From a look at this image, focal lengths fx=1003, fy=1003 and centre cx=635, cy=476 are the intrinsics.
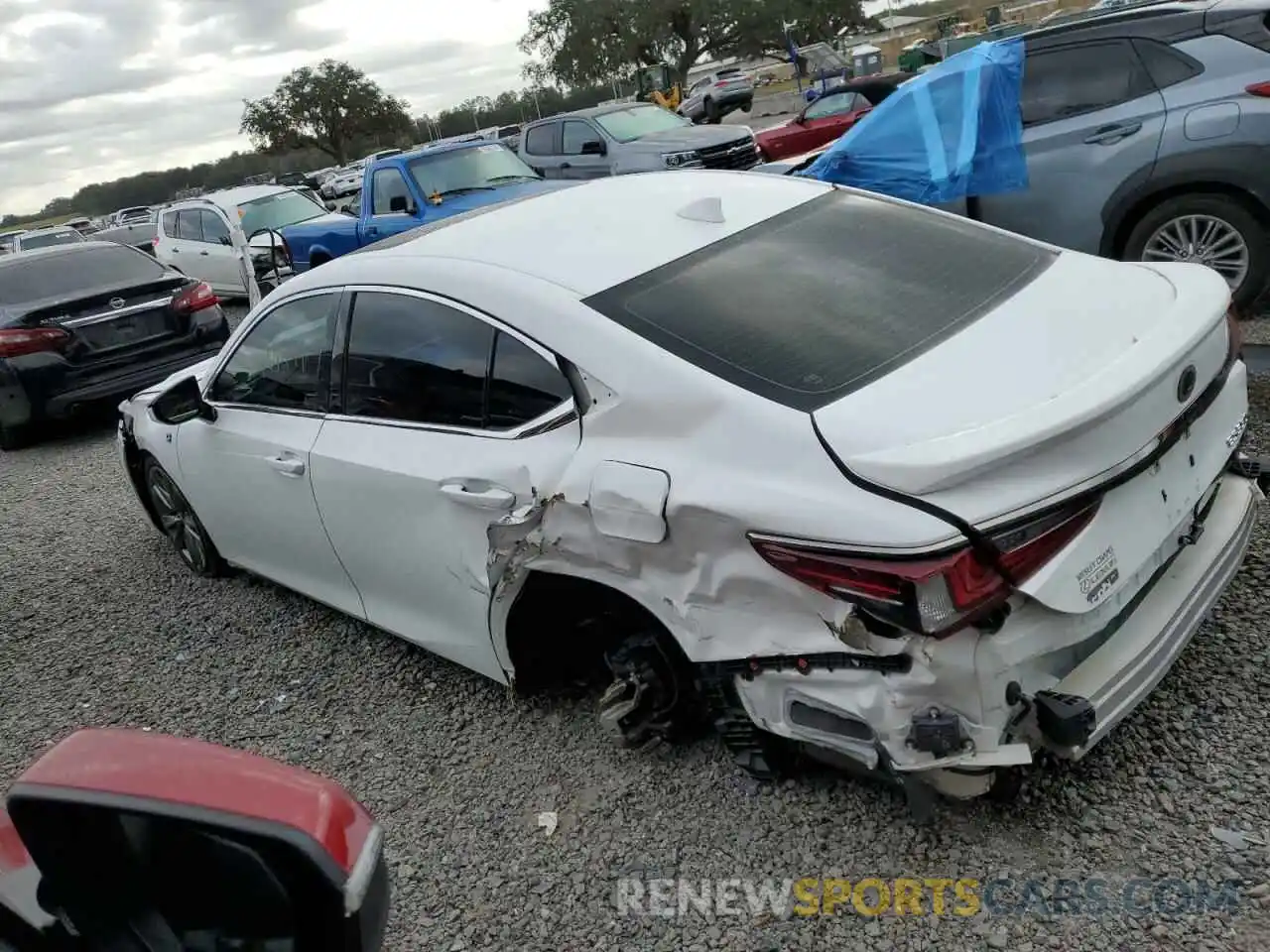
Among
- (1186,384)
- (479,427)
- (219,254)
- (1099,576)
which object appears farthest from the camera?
(219,254)

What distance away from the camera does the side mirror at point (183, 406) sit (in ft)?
13.5

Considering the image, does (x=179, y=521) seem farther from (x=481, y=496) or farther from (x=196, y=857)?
(x=196, y=857)

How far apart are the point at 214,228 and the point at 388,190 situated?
3.80 m

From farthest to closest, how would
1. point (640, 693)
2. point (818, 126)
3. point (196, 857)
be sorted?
point (818, 126), point (640, 693), point (196, 857)

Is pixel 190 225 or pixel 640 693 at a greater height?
pixel 190 225

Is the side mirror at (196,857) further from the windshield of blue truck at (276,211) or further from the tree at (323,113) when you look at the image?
the tree at (323,113)

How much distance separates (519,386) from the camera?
2.88m

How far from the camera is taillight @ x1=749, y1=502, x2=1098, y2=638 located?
6.76 feet

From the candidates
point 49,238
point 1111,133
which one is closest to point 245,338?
point 1111,133

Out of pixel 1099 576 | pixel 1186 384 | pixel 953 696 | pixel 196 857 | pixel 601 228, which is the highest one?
pixel 601 228

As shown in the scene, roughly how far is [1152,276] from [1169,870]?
5.52ft

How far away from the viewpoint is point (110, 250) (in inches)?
347

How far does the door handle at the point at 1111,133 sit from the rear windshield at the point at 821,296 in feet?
9.76

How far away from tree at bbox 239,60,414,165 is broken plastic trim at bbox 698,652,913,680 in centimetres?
6162
